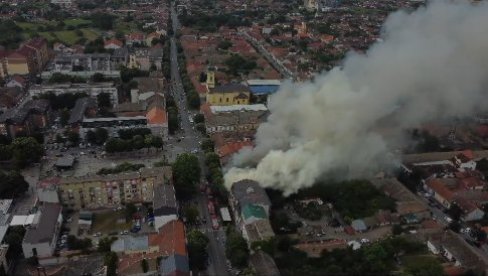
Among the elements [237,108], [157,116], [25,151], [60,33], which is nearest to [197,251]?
[25,151]

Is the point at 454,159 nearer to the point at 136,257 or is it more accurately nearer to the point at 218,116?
the point at 218,116

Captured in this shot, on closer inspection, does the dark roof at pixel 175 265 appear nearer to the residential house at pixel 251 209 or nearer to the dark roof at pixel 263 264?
the dark roof at pixel 263 264

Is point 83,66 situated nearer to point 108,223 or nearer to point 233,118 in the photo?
point 233,118

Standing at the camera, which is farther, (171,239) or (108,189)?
(108,189)

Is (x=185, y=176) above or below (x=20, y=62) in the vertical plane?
above

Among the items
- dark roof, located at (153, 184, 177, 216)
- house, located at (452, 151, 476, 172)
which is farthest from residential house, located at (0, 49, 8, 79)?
house, located at (452, 151, 476, 172)
